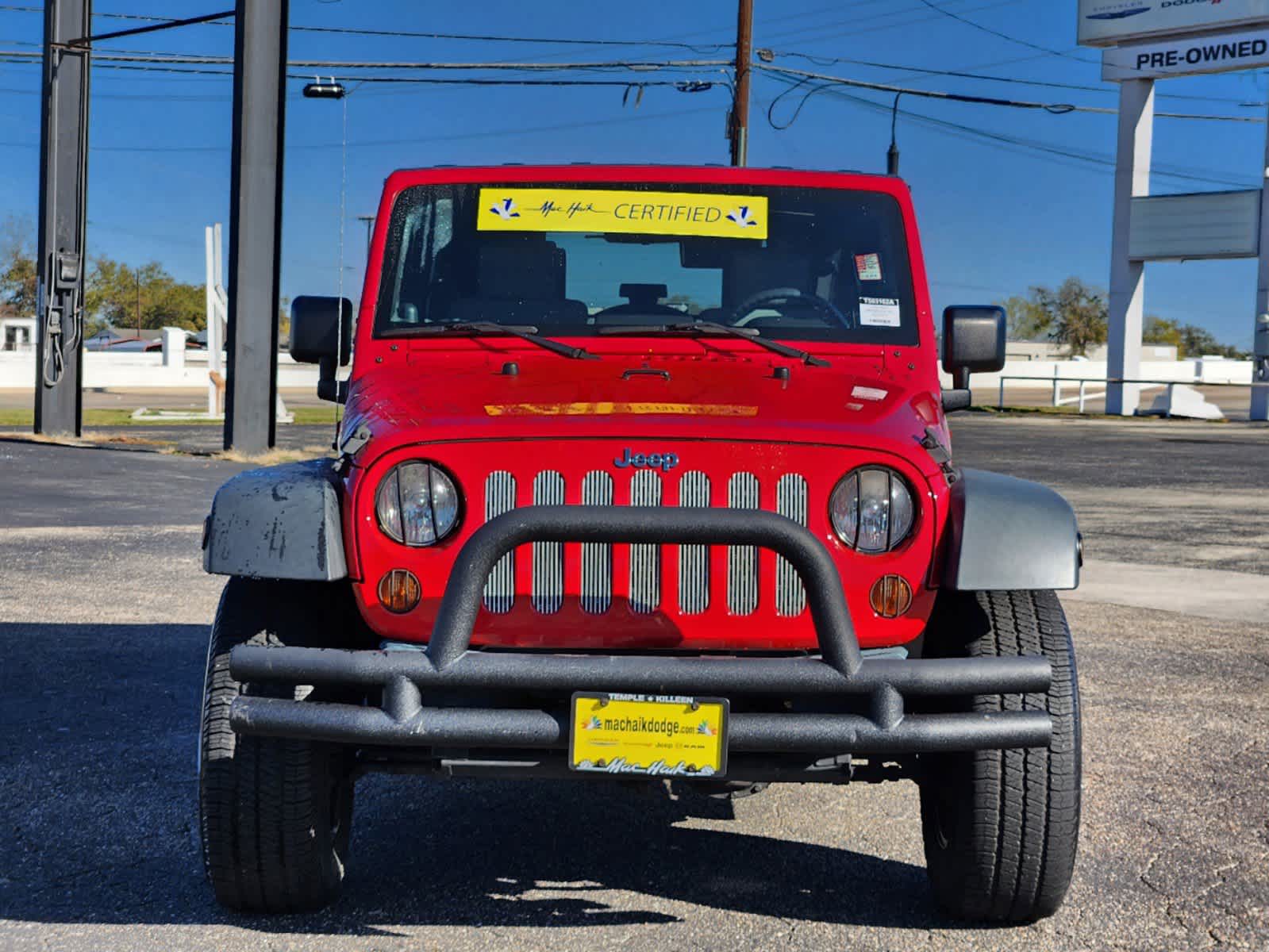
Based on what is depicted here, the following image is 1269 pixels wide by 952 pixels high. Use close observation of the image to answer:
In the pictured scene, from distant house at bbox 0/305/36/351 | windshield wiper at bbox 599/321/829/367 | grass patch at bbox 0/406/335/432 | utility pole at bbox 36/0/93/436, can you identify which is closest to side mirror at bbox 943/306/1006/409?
windshield wiper at bbox 599/321/829/367

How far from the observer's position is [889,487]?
3.79 m

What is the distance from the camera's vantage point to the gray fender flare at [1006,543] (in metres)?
3.71

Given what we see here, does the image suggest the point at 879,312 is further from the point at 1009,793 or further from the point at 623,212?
the point at 1009,793

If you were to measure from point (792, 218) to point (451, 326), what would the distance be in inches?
44.7

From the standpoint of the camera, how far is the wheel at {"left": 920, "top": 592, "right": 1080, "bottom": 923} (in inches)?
148

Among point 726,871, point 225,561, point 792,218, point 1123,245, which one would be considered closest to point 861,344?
point 792,218

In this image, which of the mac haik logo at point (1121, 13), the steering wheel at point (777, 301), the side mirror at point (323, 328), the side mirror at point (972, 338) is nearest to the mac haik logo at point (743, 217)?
the steering wheel at point (777, 301)

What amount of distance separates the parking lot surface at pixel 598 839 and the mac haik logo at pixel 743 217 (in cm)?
184

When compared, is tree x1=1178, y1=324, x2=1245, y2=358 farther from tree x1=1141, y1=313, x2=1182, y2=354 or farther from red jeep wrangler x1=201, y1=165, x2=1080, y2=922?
red jeep wrangler x1=201, y1=165, x2=1080, y2=922

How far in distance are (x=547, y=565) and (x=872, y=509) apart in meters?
0.77

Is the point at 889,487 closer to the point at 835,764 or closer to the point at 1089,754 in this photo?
the point at 835,764

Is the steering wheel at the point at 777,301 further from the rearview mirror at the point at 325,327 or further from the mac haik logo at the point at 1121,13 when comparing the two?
the mac haik logo at the point at 1121,13

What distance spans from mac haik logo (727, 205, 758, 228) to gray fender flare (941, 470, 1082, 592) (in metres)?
1.55

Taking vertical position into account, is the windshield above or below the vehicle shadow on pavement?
above
